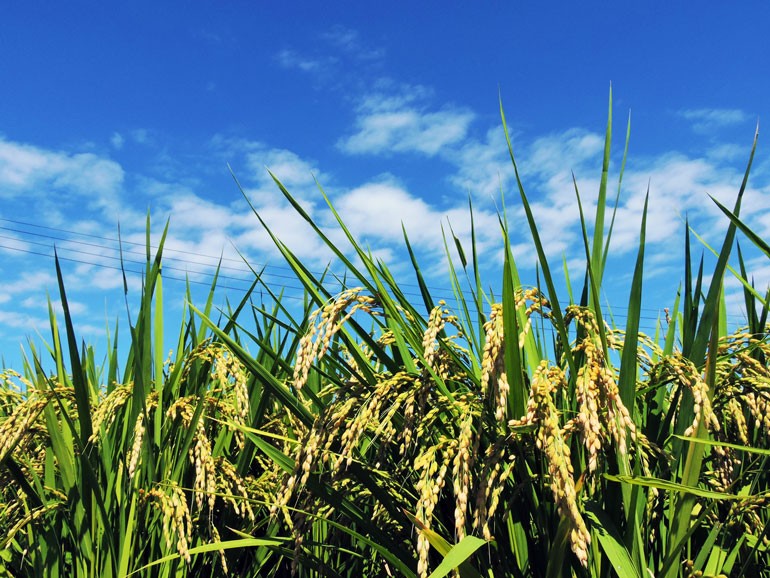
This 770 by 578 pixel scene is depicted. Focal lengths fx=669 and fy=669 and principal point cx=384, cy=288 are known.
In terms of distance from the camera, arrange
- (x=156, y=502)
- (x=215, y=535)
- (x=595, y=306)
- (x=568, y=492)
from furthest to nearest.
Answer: (x=215, y=535) → (x=156, y=502) → (x=595, y=306) → (x=568, y=492)

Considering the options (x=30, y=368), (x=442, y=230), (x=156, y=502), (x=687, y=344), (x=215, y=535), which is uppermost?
(x=442, y=230)

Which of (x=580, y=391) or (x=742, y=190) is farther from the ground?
(x=742, y=190)

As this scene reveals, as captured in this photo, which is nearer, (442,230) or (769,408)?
(769,408)

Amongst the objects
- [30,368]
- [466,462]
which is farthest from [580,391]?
[30,368]

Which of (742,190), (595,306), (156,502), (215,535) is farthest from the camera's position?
(215,535)

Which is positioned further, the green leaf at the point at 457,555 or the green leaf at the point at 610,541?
the green leaf at the point at 610,541

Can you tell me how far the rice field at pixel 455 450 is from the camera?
157cm

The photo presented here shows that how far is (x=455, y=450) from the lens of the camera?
1.64m

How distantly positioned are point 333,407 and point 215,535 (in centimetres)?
98

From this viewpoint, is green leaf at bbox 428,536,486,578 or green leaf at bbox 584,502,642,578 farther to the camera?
green leaf at bbox 584,502,642,578

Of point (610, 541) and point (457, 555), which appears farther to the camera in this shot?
point (610, 541)

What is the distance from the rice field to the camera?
1572mm

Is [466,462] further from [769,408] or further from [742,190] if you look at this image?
[742,190]

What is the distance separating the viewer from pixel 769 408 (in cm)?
184
